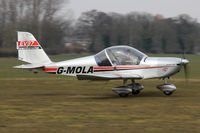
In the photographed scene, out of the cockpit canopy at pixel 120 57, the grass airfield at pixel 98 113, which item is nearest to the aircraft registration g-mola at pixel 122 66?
the cockpit canopy at pixel 120 57

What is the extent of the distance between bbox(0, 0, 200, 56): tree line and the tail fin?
5470cm

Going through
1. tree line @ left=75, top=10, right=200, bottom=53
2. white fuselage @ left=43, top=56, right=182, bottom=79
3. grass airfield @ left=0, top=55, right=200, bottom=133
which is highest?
tree line @ left=75, top=10, right=200, bottom=53

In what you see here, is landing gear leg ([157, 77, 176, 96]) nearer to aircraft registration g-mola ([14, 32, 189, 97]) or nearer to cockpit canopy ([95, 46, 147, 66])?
aircraft registration g-mola ([14, 32, 189, 97])

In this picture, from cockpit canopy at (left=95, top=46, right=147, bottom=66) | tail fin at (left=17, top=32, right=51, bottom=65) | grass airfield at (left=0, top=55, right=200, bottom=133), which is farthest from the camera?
tail fin at (left=17, top=32, right=51, bottom=65)

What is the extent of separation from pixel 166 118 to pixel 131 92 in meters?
4.33

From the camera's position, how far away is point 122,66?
13258mm

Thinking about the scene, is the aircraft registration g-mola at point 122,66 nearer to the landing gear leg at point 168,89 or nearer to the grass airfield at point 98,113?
the landing gear leg at point 168,89

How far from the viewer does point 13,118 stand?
8.82 m

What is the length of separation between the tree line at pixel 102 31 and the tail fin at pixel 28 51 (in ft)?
179

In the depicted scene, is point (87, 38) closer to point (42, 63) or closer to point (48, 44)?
point (48, 44)

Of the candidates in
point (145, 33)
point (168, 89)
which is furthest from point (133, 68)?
point (145, 33)

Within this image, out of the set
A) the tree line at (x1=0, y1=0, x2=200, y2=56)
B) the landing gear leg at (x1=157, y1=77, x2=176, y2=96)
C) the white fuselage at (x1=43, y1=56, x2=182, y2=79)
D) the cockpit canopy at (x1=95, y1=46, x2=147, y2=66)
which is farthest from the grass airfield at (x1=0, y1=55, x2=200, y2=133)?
the tree line at (x1=0, y1=0, x2=200, y2=56)

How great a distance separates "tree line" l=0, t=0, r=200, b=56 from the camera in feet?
242

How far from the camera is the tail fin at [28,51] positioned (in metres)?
14.2
